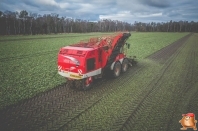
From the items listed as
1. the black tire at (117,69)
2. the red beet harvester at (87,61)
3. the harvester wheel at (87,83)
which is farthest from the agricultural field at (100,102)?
the red beet harvester at (87,61)

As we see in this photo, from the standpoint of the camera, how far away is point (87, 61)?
8773mm

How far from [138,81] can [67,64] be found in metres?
5.04

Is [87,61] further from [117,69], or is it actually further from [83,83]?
[117,69]

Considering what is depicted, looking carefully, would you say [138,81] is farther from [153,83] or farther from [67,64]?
[67,64]

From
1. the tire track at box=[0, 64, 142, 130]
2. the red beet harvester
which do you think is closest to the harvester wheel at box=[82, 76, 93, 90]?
the red beet harvester

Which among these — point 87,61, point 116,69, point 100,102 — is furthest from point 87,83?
point 116,69

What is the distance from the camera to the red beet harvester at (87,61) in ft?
28.7

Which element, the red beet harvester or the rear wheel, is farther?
the rear wheel

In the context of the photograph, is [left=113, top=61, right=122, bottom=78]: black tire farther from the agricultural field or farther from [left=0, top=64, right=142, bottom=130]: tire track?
[left=0, top=64, right=142, bottom=130]: tire track

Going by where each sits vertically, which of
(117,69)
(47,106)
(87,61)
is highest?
(87,61)

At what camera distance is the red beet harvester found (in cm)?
875

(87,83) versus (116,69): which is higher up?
(116,69)

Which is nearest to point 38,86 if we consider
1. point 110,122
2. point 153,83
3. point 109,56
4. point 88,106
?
point 88,106

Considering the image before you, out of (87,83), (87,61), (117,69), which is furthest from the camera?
(117,69)
